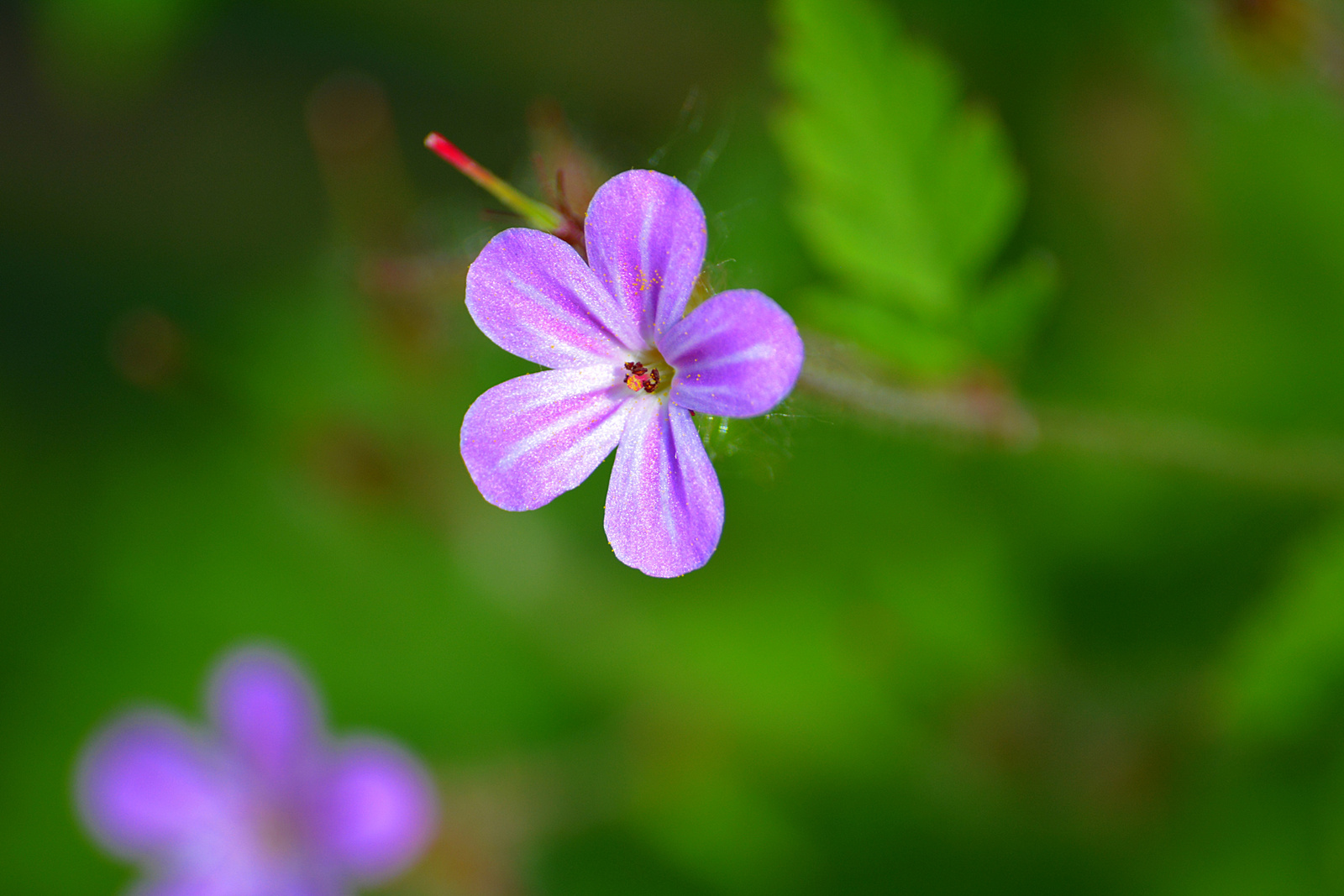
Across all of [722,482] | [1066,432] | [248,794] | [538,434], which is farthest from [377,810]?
[1066,432]

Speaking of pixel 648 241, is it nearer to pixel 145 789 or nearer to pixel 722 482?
pixel 722 482

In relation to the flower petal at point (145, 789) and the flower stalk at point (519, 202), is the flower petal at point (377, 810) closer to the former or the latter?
the flower petal at point (145, 789)

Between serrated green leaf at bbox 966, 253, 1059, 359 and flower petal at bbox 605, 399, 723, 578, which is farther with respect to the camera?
serrated green leaf at bbox 966, 253, 1059, 359

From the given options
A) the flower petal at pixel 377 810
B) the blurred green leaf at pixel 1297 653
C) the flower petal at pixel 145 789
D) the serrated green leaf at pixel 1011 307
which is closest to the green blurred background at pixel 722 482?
the blurred green leaf at pixel 1297 653

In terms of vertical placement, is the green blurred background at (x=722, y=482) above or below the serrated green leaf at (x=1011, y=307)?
above

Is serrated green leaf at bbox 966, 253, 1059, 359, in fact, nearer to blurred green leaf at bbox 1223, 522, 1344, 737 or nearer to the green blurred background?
the green blurred background

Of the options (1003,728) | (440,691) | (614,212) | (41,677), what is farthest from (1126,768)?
(41,677)

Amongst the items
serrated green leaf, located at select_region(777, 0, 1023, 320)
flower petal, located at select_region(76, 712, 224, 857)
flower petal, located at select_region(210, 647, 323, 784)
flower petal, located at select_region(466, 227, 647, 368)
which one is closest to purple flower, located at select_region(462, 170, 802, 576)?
flower petal, located at select_region(466, 227, 647, 368)

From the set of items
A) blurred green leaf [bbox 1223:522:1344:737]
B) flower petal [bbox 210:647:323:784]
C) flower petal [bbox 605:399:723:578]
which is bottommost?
flower petal [bbox 605:399:723:578]
